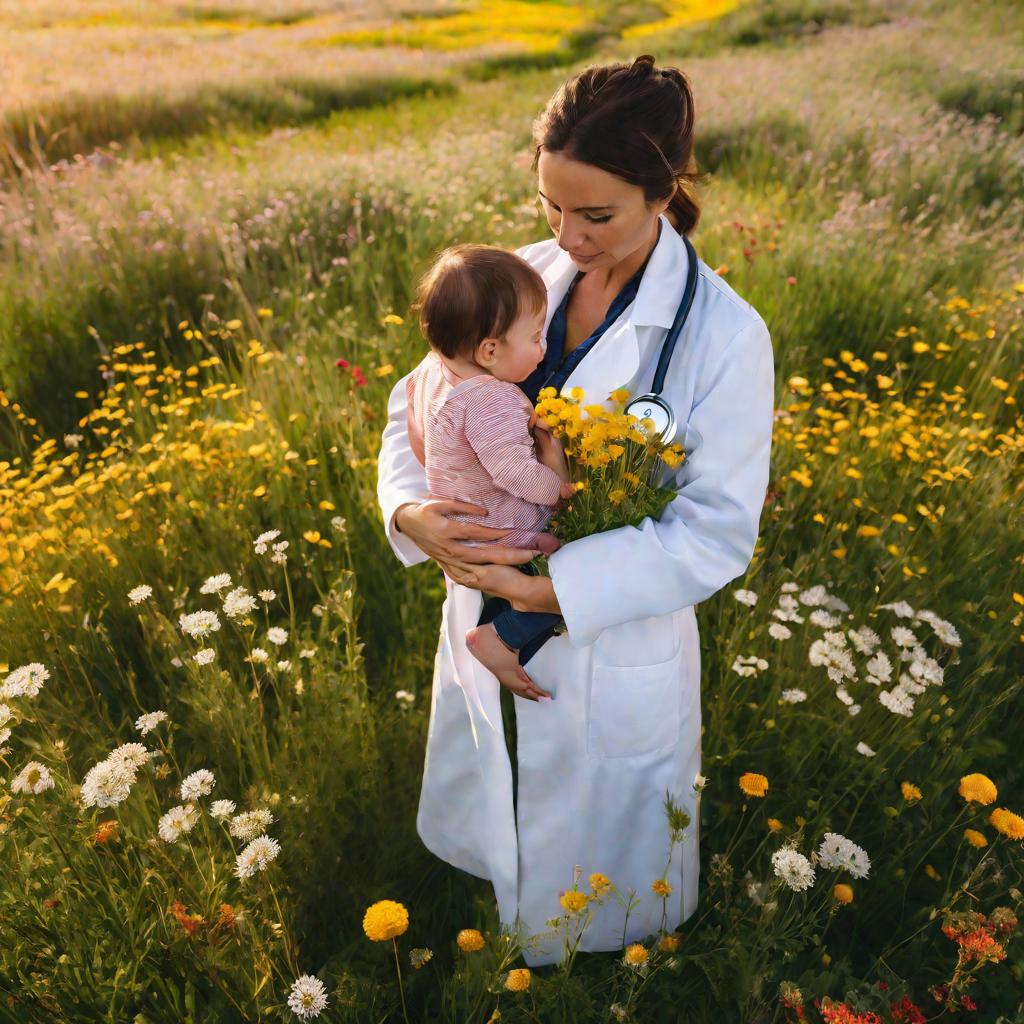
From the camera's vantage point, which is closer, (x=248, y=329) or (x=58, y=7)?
(x=248, y=329)

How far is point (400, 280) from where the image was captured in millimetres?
5055

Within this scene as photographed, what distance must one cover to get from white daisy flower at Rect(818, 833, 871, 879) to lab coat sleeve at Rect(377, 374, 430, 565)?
1.17m

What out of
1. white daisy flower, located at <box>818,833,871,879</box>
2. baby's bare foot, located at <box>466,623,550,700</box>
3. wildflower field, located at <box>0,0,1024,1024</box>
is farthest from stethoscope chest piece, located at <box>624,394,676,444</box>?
white daisy flower, located at <box>818,833,871,879</box>

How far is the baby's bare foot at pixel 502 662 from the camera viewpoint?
1.78 m

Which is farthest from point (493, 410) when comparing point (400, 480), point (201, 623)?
point (201, 623)

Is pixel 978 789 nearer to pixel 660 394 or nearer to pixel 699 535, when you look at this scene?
pixel 699 535

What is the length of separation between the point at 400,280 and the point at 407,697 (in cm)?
327

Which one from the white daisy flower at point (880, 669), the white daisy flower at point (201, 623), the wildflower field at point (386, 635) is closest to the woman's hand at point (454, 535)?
the wildflower field at point (386, 635)

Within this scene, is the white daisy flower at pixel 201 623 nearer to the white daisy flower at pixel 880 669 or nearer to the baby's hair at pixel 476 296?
the baby's hair at pixel 476 296

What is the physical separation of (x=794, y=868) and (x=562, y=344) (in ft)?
4.28

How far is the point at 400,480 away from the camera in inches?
80.8

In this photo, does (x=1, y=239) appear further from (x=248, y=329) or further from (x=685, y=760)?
(x=685, y=760)

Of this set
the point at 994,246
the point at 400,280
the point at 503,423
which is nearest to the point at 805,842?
the point at 503,423

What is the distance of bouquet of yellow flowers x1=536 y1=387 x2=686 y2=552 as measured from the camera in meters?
1.49
